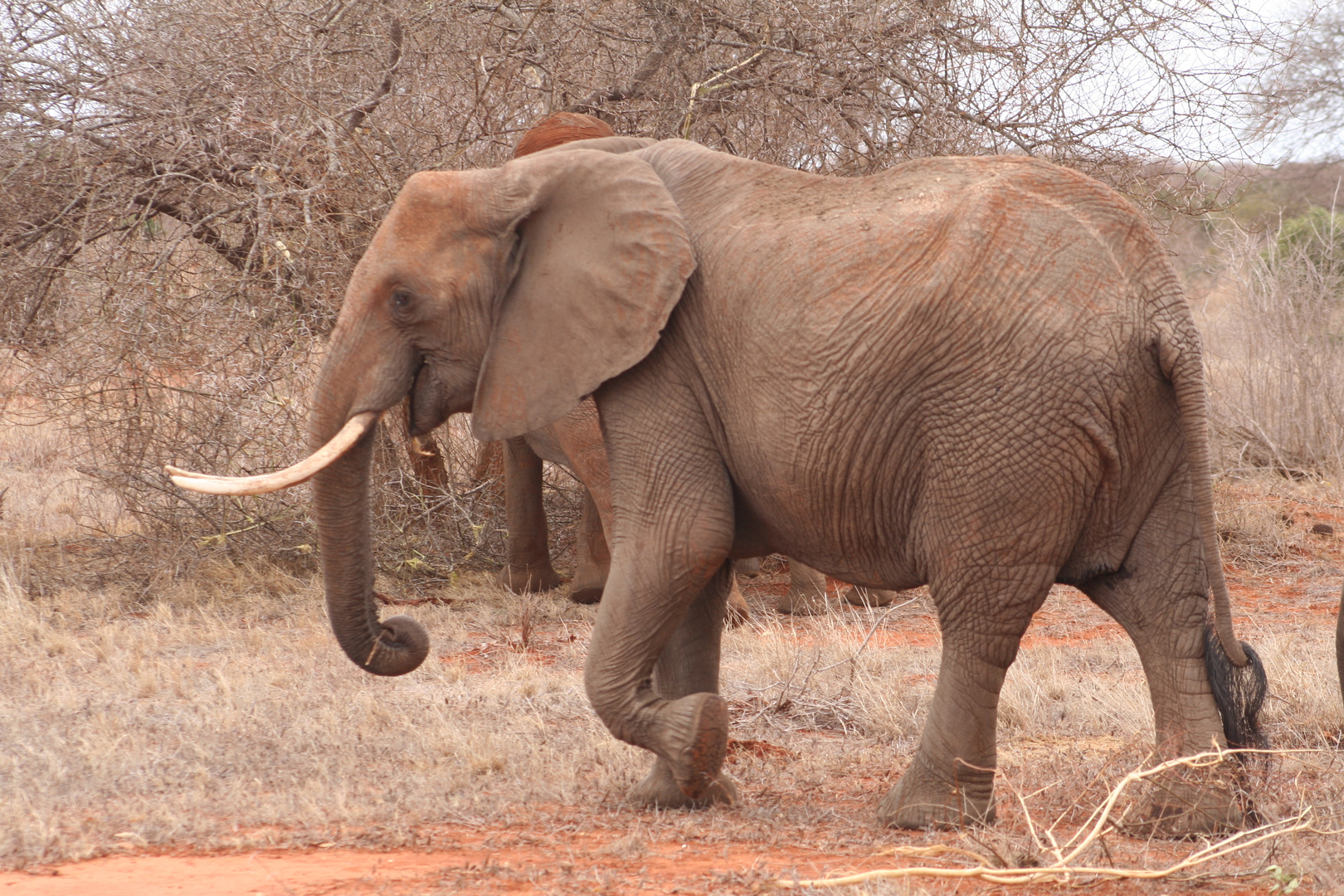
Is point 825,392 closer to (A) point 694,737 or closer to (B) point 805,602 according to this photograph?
(A) point 694,737

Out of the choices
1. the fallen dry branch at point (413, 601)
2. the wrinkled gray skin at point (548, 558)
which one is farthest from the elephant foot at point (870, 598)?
the fallen dry branch at point (413, 601)

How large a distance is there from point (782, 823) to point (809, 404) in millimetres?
1334

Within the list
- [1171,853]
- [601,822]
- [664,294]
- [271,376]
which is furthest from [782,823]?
[271,376]

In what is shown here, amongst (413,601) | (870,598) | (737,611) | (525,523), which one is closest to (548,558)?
(525,523)

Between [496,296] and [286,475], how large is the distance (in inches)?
33.4

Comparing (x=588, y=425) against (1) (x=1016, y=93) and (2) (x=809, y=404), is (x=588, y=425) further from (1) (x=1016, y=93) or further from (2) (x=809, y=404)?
(1) (x=1016, y=93)

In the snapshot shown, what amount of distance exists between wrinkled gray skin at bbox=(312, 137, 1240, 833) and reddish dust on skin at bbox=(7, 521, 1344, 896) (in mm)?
192

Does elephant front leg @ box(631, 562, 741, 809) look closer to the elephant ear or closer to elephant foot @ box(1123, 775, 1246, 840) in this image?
the elephant ear

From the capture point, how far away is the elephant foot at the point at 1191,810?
3994mm

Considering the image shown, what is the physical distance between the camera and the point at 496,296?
4344 mm

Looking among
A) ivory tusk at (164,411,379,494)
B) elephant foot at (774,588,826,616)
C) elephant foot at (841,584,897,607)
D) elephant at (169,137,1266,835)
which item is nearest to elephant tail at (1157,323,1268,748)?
elephant at (169,137,1266,835)

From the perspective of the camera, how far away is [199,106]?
787cm

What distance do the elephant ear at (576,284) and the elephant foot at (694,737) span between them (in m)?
0.97

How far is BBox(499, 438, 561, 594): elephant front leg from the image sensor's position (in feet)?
26.9
